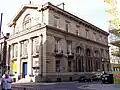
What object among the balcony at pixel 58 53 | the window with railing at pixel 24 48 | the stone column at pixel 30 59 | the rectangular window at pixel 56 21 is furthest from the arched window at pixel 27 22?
the balcony at pixel 58 53

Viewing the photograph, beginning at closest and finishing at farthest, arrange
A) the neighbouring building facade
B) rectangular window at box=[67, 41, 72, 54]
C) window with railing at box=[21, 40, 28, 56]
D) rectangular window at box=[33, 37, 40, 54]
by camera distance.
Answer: the neighbouring building facade → rectangular window at box=[33, 37, 40, 54] → window with railing at box=[21, 40, 28, 56] → rectangular window at box=[67, 41, 72, 54]

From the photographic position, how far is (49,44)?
37.2m

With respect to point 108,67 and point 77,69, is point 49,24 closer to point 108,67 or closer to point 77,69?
point 77,69

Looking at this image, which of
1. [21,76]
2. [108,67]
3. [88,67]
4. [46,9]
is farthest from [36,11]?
[108,67]

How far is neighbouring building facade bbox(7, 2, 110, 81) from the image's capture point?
122 feet

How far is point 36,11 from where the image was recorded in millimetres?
40750

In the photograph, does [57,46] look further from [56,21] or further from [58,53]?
[56,21]

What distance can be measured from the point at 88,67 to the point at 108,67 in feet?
46.0

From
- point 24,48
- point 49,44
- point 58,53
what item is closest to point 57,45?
point 58,53

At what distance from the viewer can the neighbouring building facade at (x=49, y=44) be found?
1460 inches

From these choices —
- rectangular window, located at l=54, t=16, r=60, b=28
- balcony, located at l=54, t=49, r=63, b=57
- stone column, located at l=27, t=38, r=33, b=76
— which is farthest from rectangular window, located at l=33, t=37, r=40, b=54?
rectangular window, located at l=54, t=16, r=60, b=28

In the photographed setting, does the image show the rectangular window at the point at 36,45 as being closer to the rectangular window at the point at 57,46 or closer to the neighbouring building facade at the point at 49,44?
the neighbouring building facade at the point at 49,44

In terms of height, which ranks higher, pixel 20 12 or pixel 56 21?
pixel 20 12

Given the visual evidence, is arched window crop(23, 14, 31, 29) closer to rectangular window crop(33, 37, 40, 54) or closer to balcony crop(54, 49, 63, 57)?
rectangular window crop(33, 37, 40, 54)
